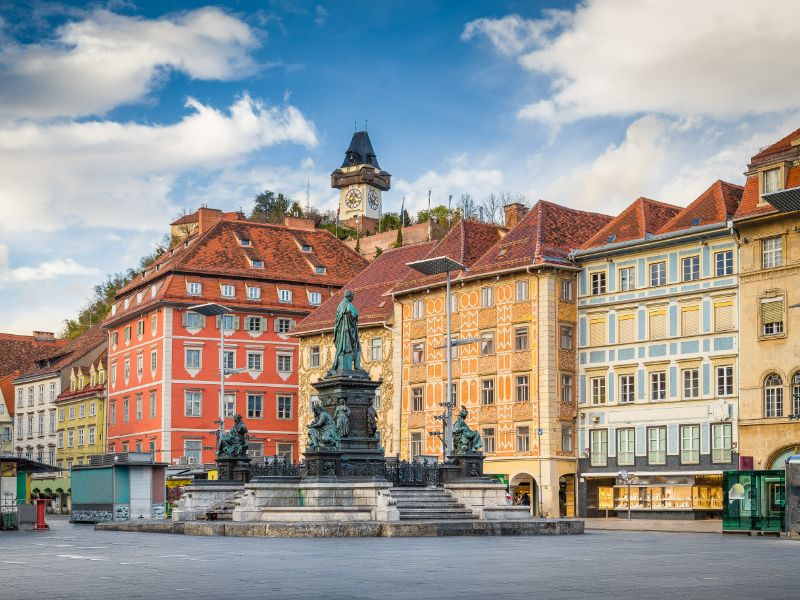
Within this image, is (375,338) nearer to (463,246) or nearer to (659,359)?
(463,246)

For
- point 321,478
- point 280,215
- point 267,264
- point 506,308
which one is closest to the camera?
point 321,478

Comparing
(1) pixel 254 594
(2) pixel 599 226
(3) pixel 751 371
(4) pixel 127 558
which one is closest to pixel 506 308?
(2) pixel 599 226

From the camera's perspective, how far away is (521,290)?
220 ft

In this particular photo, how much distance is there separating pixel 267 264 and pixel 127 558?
64.4m

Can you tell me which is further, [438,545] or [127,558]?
[438,545]

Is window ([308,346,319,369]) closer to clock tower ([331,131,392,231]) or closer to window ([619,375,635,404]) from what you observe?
window ([619,375,635,404])

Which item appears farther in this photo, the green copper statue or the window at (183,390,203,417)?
the window at (183,390,203,417)

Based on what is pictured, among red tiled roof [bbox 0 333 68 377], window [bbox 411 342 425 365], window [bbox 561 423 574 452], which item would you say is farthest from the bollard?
red tiled roof [bbox 0 333 68 377]

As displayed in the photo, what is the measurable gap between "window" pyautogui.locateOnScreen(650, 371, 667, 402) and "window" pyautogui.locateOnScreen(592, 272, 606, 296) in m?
5.19

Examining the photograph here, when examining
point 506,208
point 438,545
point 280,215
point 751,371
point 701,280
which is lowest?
point 438,545

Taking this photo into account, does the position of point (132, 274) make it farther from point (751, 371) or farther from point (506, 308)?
point (751, 371)

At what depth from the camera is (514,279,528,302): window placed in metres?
66.8

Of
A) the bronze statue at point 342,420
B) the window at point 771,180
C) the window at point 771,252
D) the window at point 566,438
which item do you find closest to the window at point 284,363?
the window at point 566,438

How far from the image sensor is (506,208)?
8194cm
